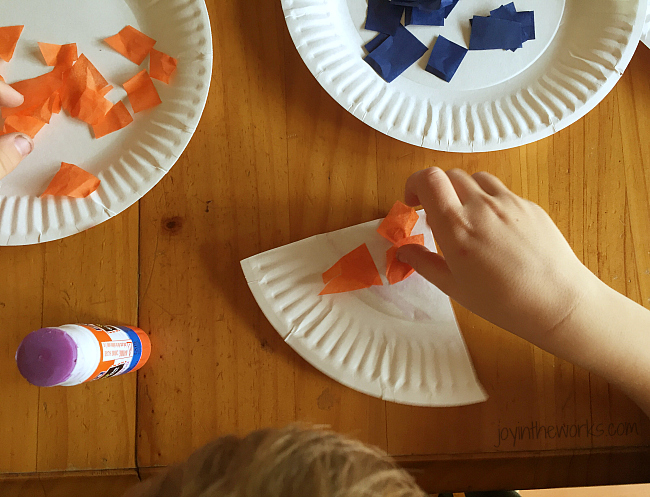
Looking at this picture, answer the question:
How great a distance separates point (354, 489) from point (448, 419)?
0.25 meters

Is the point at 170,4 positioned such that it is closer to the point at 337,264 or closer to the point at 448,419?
the point at 337,264

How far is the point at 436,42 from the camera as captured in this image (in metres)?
0.52

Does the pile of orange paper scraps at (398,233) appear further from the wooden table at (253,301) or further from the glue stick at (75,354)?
the glue stick at (75,354)

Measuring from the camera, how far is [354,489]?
1.00 feet

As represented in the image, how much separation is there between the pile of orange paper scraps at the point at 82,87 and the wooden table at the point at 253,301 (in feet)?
0.26

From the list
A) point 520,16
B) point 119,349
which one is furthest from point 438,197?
point 119,349

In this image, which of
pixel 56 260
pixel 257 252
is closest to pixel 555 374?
pixel 257 252

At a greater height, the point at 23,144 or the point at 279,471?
the point at 23,144

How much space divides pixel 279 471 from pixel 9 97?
500mm

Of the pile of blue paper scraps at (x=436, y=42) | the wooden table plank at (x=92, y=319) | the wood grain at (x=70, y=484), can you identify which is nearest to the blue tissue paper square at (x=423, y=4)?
the pile of blue paper scraps at (x=436, y=42)

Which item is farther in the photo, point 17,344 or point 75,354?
point 17,344

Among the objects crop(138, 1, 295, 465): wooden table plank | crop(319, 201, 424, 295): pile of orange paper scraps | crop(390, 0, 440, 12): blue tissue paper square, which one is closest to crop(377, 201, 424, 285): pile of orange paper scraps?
crop(319, 201, 424, 295): pile of orange paper scraps

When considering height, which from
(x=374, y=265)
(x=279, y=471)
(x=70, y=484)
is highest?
(x=374, y=265)

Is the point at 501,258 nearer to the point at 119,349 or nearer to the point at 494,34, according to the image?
the point at 494,34
